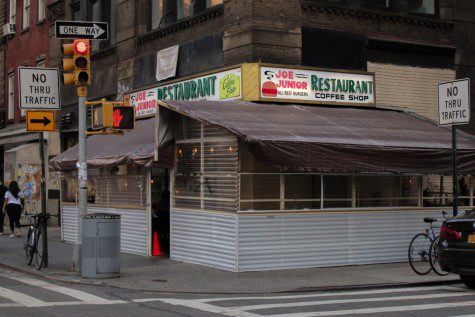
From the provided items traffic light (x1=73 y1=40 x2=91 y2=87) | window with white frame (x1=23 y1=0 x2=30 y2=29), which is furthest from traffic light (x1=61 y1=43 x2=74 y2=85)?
window with white frame (x1=23 y1=0 x2=30 y2=29)

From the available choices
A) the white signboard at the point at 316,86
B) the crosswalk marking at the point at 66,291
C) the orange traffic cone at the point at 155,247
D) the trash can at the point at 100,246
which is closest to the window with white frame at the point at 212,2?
the white signboard at the point at 316,86

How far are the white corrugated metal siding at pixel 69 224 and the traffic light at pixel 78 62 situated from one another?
7914mm

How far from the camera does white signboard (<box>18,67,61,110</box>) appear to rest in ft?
48.1

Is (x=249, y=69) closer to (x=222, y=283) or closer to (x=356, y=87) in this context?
(x=356, y=87)

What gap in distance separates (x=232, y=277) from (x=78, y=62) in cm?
492

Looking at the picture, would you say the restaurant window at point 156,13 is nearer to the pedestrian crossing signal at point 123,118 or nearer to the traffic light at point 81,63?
the traffic light at point 81,63

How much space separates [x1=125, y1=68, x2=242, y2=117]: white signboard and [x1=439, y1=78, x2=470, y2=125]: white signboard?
4.34m

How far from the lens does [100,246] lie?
13336 millimetres

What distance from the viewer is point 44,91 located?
585 inches

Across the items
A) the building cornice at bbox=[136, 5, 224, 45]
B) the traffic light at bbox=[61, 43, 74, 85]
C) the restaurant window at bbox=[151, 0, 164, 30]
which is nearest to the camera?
the traffic light at bbox=[61, 43, 74, 85]

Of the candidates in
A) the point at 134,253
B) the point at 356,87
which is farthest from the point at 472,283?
the point at 134,253

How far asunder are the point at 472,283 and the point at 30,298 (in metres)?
7.15

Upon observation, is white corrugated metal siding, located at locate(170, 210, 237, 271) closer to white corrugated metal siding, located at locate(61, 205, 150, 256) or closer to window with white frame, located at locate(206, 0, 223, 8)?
white corrugated metal siding, located at locate(61, 205, 150, 256)

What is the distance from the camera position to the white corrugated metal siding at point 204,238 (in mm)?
14359
